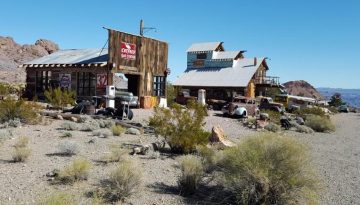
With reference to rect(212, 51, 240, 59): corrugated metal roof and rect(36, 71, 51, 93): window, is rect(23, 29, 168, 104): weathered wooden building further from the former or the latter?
rect(212, 51, 240, 59): corrugated metal roof

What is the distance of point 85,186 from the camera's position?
7.46m

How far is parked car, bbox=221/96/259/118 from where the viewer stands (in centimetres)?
2725

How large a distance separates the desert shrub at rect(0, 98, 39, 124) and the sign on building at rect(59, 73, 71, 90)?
11420mm

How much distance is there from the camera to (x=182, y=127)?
11977 millimetres

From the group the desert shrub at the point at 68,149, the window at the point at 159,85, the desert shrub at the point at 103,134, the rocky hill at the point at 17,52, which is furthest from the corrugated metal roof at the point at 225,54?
the rocky hill at the point at 17,52

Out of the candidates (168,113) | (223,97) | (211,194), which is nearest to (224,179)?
(211,194)

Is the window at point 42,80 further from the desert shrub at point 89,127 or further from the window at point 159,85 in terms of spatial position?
the desert shrub at point 89,127

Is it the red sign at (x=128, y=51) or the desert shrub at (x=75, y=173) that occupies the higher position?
the red sign at (x=128, y=51)

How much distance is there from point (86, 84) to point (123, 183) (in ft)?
68.0

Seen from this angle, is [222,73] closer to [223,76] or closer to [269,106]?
[223,76]

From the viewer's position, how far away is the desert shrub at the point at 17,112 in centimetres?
1591

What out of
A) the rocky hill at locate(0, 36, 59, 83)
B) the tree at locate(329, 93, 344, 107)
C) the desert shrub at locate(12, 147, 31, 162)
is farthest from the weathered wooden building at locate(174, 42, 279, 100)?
the rocky hill at locate(0, 36, 59, 83)

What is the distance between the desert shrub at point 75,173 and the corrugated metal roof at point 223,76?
34.0 metres

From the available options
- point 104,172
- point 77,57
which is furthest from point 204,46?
point 104,172
